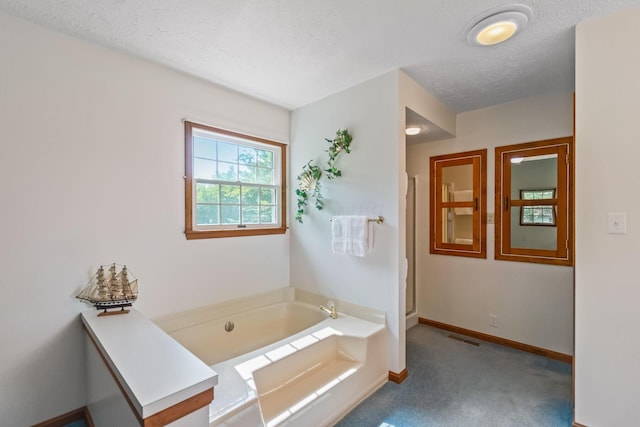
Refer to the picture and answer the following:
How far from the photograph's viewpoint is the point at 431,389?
2156 millimetres

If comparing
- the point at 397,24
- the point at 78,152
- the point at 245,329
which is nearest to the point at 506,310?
the point at 245,329

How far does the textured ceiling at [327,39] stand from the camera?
5.14ft

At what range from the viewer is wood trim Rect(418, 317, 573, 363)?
2.59 meters

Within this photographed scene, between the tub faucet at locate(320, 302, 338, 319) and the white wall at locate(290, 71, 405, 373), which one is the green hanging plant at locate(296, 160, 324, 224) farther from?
the tub faucet at locate(320, 302, 338, 319)

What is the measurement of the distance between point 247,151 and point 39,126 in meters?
1.46

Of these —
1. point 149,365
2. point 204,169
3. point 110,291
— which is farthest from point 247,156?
point 149,365

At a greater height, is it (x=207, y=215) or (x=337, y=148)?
(x=337, y=148)

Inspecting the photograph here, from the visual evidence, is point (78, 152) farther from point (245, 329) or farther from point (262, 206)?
point (245, 329)

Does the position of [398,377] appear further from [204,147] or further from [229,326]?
[204,147]

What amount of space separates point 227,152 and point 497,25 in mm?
2191

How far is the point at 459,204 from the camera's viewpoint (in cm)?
320

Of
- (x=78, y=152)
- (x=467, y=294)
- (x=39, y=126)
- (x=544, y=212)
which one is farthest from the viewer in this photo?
(x=467, y=294)

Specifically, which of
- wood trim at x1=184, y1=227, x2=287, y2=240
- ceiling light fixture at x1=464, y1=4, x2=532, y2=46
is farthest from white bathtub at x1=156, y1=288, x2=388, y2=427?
ceiling light fixture at x1=464, y1=4, x2=532, y2=46
